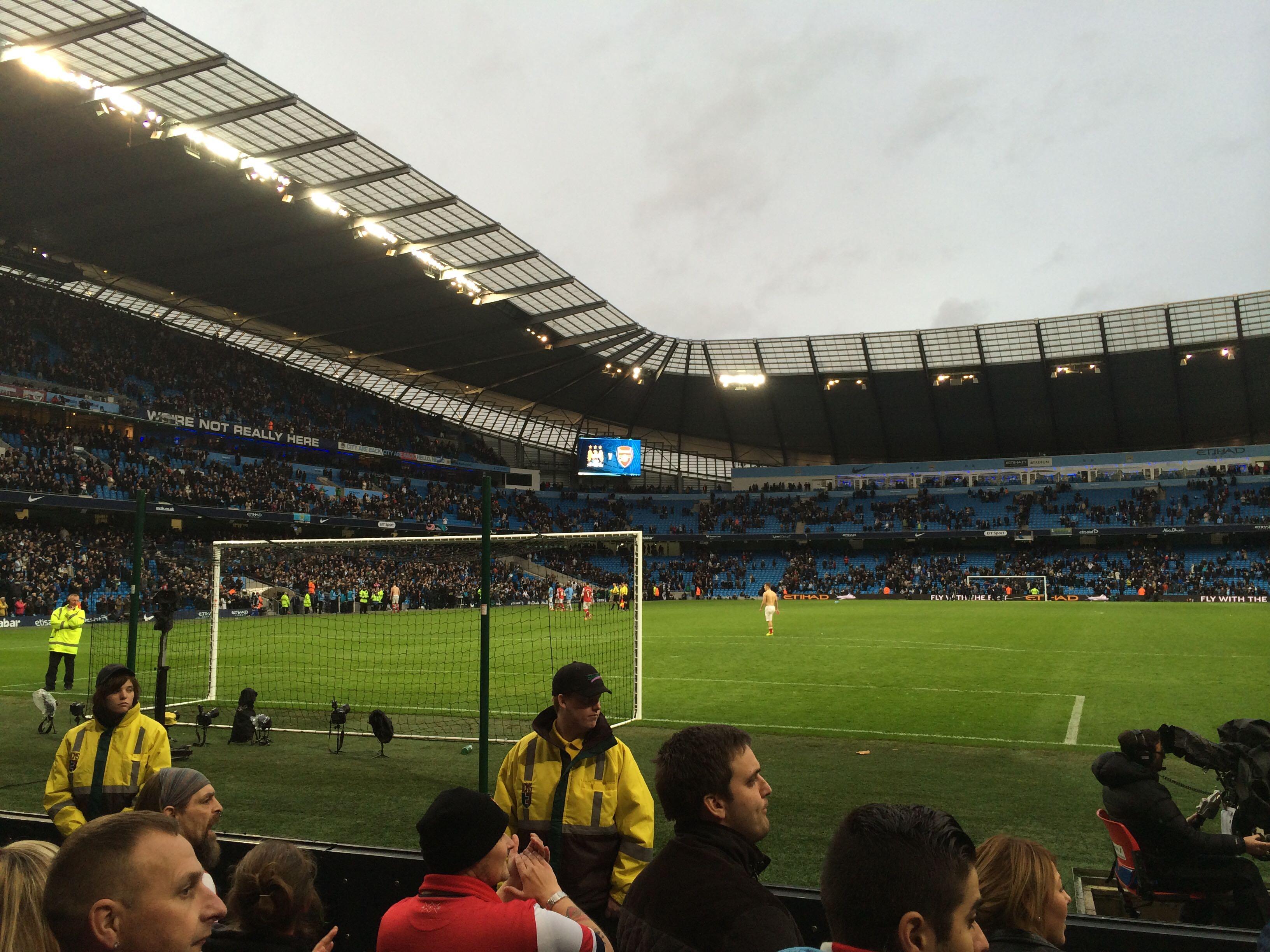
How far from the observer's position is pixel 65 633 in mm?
17406

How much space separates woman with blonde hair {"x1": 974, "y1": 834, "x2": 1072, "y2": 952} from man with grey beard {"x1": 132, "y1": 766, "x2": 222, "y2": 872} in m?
3.23

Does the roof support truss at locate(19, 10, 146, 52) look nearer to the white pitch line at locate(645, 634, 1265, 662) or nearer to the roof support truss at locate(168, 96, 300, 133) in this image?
the roof support truss at locate(168, 96, 300, 133)

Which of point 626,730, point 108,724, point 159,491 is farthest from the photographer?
point 159,491

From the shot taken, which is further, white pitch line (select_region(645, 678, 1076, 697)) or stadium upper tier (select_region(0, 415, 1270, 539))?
stadium upper tier (select_region(0, 415, 1270, 539))

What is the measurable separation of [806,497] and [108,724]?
7082 centimetres

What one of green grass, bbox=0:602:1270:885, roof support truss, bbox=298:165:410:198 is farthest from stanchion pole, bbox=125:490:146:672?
roof support truss, bbox=298:165:410:198

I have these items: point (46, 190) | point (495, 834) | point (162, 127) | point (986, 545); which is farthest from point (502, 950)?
point (986, 545)

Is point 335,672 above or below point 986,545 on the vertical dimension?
below

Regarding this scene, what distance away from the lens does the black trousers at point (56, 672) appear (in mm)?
17578

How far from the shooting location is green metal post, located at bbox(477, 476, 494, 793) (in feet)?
26.6

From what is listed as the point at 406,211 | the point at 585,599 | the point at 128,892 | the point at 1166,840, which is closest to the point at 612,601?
the point at 585,599

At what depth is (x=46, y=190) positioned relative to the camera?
113ft

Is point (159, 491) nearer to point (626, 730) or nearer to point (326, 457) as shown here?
point (326, 457)

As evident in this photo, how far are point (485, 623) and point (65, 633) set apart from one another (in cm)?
1306
